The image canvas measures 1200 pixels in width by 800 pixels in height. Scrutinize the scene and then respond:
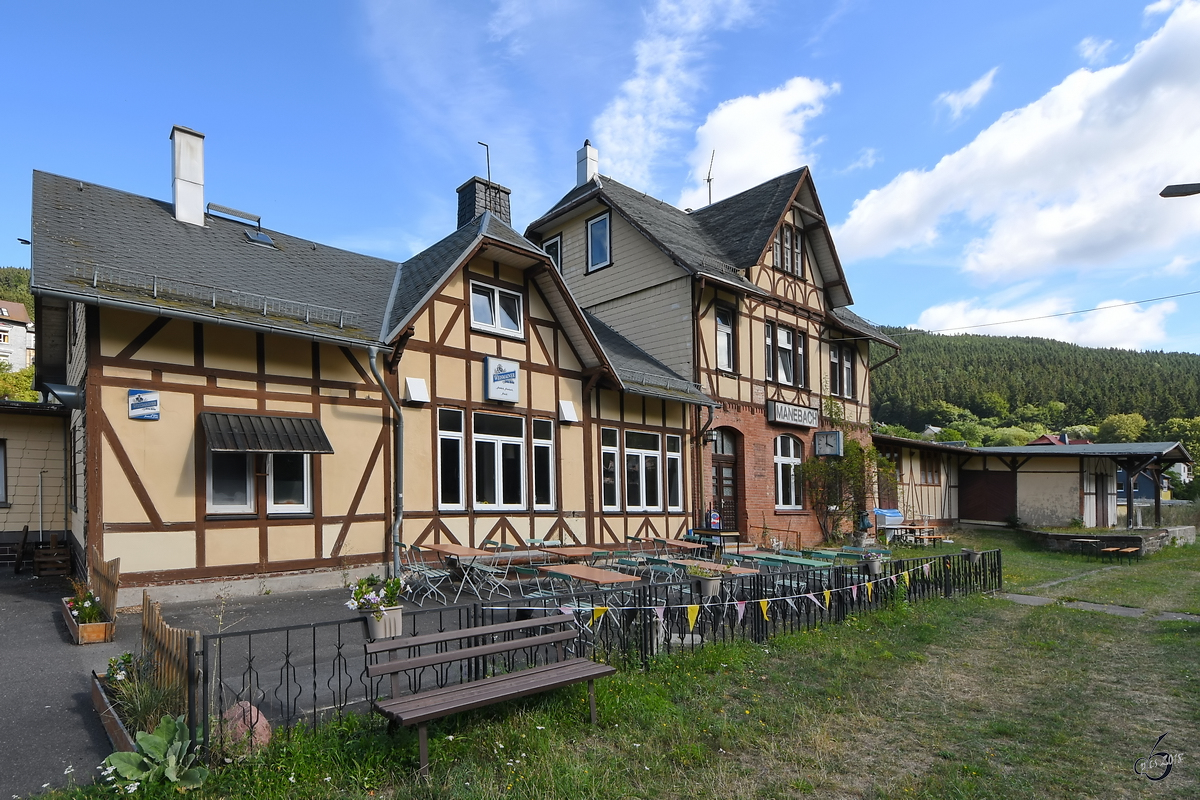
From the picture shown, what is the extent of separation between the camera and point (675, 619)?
8.80 metres

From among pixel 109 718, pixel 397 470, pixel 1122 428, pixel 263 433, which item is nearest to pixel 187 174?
pixel 263 433

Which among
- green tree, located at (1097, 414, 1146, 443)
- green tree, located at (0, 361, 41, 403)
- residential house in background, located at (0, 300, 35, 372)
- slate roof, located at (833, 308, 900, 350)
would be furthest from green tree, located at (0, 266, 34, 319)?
green tree, located at (1097, 414, 1146, 443)

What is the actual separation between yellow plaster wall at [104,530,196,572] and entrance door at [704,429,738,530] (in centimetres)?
1225

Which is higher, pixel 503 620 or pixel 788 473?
pixel 788 473

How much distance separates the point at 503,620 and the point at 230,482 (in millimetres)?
4702

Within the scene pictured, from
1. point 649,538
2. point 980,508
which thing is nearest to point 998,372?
point 980,508

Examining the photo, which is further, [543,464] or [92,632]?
[543,464]

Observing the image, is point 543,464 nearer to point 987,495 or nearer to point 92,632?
point 92,632

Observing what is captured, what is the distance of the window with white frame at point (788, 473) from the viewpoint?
2083 centimetres

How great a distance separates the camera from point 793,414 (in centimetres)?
2073

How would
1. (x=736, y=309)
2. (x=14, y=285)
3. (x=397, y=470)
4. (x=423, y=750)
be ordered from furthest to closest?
1. (x=14, y=285)
2. (x=736, y=309)
3. (x=397, y=470)
4. (x=423, y=750)

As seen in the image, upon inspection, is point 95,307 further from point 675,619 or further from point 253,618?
point 675,619

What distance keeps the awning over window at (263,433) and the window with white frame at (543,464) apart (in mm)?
4411

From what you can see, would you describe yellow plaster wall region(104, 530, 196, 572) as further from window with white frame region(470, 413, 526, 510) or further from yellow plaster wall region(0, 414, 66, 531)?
yellow plaster wall region(0, 414, 66, 531)
